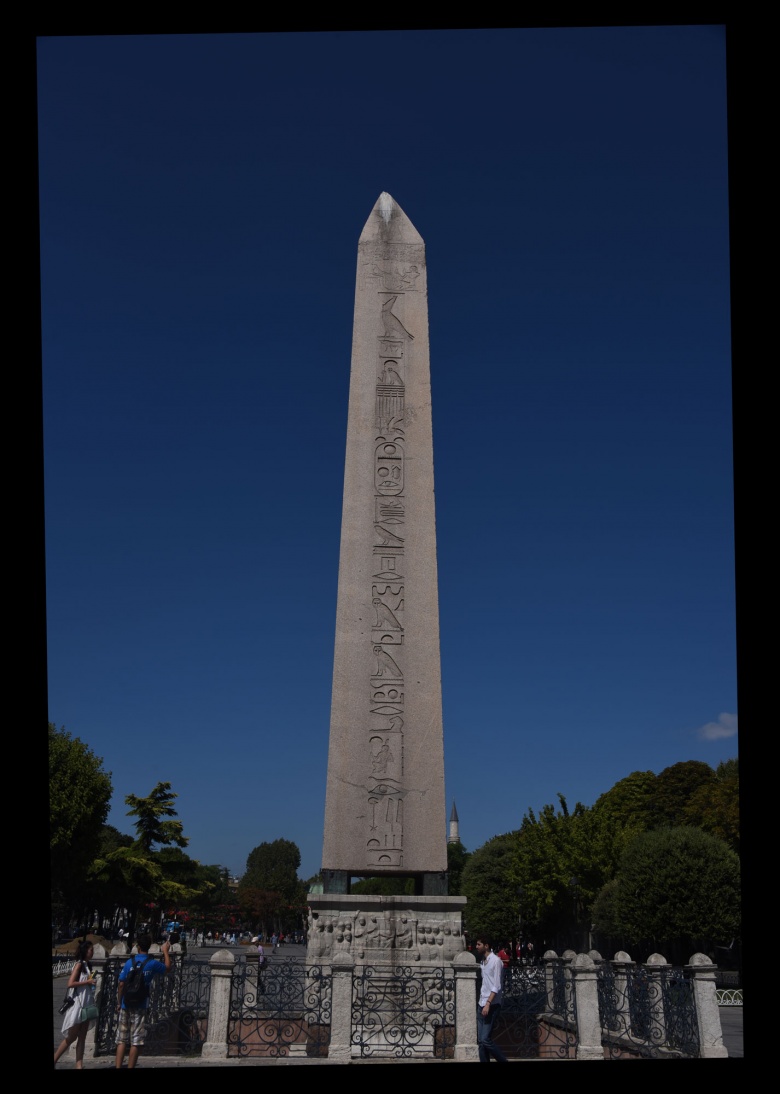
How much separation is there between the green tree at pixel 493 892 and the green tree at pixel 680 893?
15.1m

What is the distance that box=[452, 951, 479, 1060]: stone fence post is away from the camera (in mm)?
8703

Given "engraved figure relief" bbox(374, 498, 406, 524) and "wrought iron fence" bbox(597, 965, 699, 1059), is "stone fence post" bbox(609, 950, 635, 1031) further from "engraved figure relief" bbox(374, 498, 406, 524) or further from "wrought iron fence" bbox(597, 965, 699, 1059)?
"engraved figure relief" bbox(374, 498, 406, 524)

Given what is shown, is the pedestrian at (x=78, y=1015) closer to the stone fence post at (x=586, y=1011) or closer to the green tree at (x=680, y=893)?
the stone fence post at (x=586, y=1011)

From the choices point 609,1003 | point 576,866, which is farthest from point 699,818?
point 609,1003

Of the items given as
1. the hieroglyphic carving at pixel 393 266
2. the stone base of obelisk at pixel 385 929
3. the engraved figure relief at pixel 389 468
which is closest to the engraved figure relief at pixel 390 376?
the engraved figure relief at pixel 389 468

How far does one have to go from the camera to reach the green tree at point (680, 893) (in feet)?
90.7

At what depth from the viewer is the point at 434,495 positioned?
1103 cm

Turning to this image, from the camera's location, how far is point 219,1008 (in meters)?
9.20

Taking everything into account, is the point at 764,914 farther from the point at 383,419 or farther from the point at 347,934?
the point at 383,419

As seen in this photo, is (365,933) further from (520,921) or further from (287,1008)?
(520,921)

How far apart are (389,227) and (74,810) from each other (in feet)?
98.7

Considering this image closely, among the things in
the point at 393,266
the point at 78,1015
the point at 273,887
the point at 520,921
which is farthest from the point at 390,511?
the point at 273,887

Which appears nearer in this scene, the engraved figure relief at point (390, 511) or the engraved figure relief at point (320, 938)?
the engraved figure relief at point (320, 938)

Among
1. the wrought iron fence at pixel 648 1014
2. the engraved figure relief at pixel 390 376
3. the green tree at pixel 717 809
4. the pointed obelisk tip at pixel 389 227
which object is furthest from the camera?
the green tree at pixel 717 809
